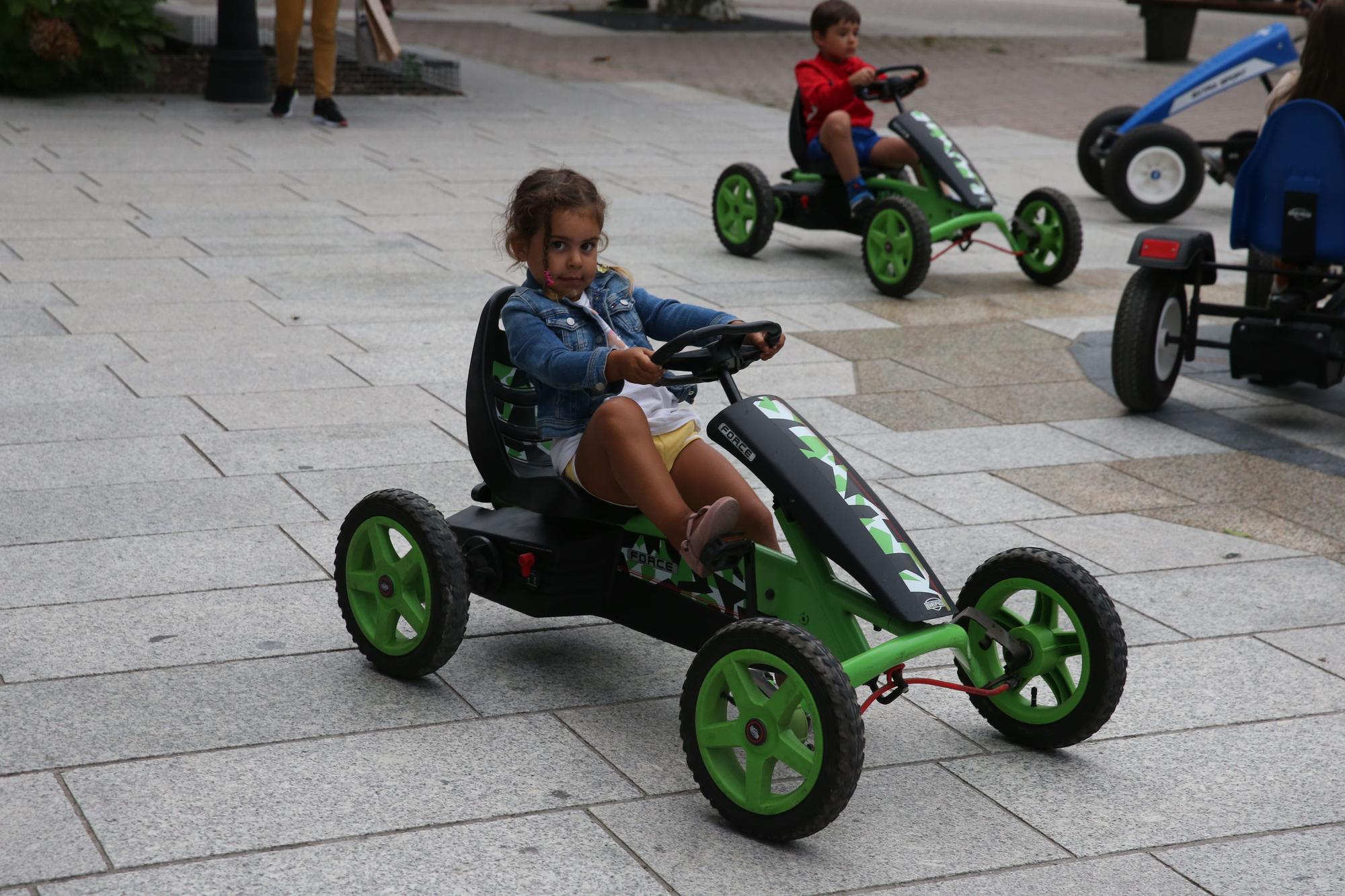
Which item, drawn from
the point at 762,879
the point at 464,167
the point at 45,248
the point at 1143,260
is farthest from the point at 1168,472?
the point at 464,167

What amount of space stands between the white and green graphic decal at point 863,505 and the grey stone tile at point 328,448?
7.45 ft

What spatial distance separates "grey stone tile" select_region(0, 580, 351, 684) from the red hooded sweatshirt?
5.36 metres

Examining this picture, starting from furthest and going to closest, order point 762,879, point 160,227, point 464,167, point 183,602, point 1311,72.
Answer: point 464,167 → point 160,227 → point 1311,72 → point 183,602 → point 762,879

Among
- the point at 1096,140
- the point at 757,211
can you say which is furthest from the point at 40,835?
the point at 1096,140

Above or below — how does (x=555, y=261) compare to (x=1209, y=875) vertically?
above

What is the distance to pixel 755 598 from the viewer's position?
374cm

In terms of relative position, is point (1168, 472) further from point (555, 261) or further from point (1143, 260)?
point (555, 261)

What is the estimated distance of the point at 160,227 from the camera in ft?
30.7

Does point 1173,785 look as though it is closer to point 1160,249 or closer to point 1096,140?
point 1160,249

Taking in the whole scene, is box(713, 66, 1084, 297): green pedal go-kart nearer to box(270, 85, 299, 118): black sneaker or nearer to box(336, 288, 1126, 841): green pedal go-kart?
box(336, 288, 1126, 841): green pedal go-kart

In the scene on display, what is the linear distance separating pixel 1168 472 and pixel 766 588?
2.86 meters

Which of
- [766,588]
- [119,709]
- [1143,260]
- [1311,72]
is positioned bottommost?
[119,709]

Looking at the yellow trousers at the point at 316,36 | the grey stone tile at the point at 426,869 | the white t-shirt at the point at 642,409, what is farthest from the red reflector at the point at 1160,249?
the yellow trousers at the point at 316,36

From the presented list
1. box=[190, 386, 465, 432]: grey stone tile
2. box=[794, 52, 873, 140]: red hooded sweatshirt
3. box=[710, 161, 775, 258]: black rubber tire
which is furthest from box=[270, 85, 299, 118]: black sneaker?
box=[190, 386, 465, 432]: grey stone tile
